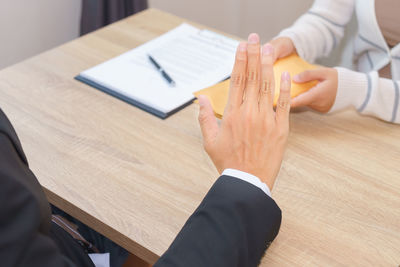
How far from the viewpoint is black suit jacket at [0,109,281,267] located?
53 centimetres

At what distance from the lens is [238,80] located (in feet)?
2.64

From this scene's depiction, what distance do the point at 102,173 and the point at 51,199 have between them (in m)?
0.10

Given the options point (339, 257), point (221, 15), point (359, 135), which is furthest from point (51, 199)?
point (221, 15)

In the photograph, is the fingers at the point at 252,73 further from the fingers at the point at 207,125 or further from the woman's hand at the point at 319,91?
the woman's hand at the point at 319,91

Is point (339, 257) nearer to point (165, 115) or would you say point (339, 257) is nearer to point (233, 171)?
point (233, 171)

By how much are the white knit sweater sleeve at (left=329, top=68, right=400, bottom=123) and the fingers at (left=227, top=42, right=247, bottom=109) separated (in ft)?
0.99

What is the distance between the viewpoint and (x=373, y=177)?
883 mm

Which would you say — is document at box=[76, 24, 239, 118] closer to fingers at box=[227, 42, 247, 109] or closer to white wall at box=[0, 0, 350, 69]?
fingers at box=[227, 42, 247, 109]

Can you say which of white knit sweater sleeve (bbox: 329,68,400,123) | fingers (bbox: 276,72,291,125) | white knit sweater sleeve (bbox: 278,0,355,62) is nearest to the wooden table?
white knit sweater sleeve (bbox: 329,68,400,123)

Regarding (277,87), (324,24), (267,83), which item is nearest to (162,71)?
(277,87)

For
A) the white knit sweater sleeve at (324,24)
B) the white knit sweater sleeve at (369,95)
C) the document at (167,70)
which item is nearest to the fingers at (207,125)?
the document at (167,70)

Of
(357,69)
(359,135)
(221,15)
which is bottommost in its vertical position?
(221,15)

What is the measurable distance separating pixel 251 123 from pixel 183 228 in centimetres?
20

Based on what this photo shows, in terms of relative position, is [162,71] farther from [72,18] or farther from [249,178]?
[72,18]
